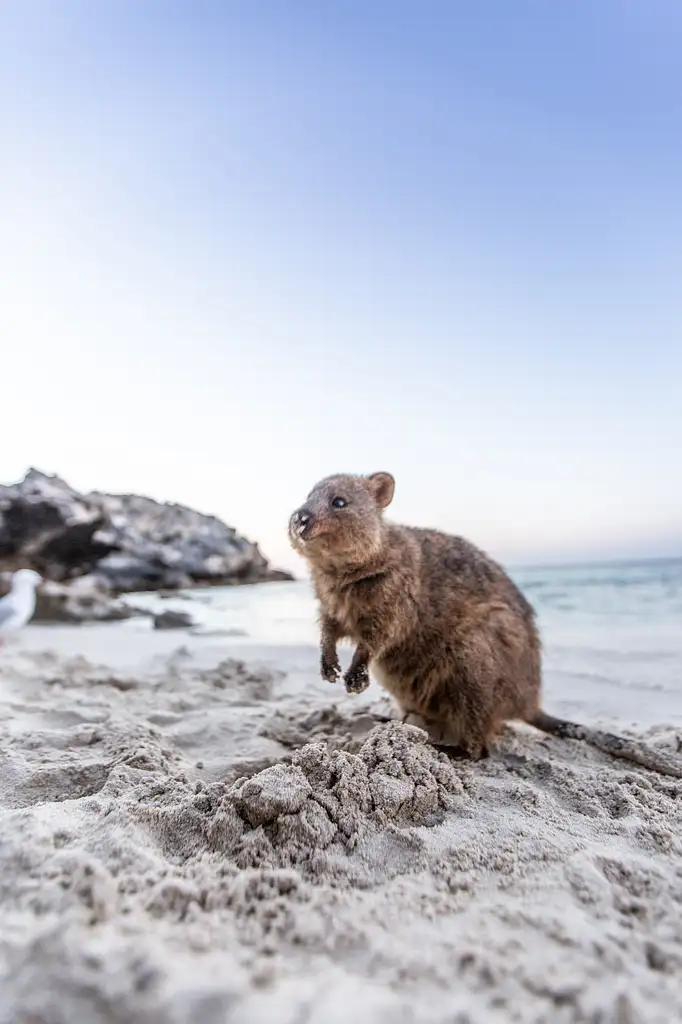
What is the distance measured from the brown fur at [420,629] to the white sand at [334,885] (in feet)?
1.04

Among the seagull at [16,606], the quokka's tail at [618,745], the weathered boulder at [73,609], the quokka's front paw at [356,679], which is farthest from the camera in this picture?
the weathered boulder at [73,609]

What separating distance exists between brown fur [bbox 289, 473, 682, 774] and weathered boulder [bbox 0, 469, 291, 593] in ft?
83.4

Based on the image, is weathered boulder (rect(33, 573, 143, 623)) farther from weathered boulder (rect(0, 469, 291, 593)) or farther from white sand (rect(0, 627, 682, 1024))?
weathered boulder (rect(0, 469, 291, 593))

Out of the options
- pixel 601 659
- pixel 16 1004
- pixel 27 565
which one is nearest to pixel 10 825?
pixel 16 1004

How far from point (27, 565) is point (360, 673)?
26666 millimetres

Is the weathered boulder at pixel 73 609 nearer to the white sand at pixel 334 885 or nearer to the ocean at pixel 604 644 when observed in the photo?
the ocean at pixel 604 644

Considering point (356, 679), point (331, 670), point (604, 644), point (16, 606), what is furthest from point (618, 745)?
point (16, 606)

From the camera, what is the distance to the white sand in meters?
1.21

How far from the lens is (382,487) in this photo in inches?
155

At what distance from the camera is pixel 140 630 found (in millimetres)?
10250

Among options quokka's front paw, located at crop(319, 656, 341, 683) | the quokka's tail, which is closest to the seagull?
quokka's front paw, located at crop(319, 656, 341, 683)

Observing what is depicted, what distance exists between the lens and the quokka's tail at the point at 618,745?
287 centimetres

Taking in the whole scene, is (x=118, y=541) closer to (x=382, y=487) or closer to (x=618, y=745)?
(x=382, y=487)

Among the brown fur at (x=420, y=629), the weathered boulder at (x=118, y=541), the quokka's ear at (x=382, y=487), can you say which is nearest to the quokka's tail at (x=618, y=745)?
the brown fur at (x=420, y=629)
